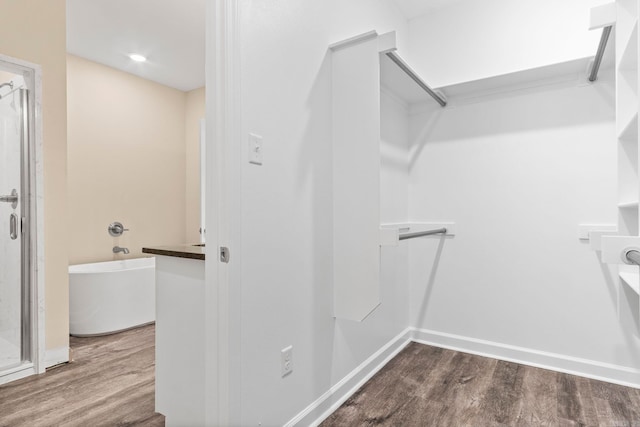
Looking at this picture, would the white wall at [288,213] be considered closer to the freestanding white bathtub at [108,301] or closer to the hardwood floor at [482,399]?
the hardwood floor at [482,399]

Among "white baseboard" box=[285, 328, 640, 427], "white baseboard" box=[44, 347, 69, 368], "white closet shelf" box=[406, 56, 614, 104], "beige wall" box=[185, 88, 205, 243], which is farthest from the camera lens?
"beige wall" box=[185, 88, 205, 243]

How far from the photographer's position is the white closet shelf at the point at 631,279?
58.9 inches

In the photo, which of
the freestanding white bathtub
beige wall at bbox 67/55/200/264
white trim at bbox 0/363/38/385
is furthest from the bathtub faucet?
white trim at bbox 0/363/38/385

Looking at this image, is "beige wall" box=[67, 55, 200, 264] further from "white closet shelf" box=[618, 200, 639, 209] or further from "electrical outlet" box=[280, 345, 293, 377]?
"white closet shelf" box=[618, 200, 639, 209]

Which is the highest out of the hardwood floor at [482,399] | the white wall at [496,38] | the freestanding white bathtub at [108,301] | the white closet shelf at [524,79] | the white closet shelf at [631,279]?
the white wall at [496,38]

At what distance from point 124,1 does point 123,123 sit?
1.53m

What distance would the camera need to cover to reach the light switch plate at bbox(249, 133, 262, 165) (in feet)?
4.53

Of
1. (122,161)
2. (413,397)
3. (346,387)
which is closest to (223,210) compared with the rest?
(346,387)

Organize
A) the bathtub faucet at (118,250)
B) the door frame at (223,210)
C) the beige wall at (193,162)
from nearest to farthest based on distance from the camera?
1. the door frame at (223,210)
2. the bathtub faucet at (118,250)
3. the beige wall at (193,162)

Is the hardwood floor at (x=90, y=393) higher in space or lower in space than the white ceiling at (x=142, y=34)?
lower

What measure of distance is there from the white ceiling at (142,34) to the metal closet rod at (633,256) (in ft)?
9.10

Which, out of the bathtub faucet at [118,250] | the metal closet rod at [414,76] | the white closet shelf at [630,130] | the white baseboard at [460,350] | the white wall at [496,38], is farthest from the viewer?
the bathtub faucet at [118,250]

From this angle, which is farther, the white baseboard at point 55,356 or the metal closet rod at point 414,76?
the white baseboard at point 55,356

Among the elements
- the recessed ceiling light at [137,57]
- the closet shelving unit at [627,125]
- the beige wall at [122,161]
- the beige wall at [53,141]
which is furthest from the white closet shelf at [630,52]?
the beige wall at [122,161]
